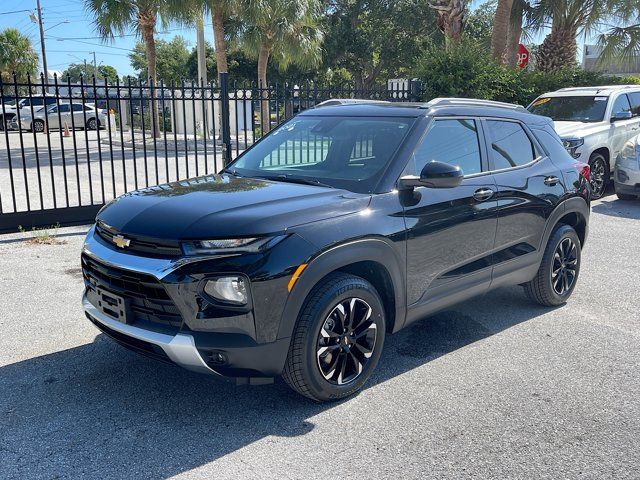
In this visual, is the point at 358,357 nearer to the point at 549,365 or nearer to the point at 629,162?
the point at 549,365

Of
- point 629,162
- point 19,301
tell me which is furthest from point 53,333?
point 629,162

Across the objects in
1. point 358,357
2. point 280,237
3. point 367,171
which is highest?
point 367,171

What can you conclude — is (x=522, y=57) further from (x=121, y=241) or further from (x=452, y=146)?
(x=121, y=241)

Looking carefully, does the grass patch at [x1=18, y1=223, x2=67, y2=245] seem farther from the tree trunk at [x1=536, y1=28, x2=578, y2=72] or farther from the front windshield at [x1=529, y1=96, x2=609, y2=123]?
the tree trunk at [x1=536, y1=28, x2=578, y2=72]

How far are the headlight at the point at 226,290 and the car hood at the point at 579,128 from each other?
29.6 ft

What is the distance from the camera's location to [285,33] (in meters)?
23.6

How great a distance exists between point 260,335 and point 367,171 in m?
1.44

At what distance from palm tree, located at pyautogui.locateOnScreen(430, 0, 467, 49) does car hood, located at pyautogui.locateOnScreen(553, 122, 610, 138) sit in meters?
6.33

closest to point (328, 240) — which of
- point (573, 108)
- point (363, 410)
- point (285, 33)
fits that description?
point (363, 410)

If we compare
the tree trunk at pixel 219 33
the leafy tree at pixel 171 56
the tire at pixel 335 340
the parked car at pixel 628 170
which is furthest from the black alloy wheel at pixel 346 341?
the leafy tree at pixel 171 56

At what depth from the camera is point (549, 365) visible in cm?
434

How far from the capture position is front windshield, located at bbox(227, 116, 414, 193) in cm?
410

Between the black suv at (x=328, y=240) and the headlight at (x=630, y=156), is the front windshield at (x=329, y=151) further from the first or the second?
the headlight at (x=630, y=156)

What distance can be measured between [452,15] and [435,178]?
46.8 feet
